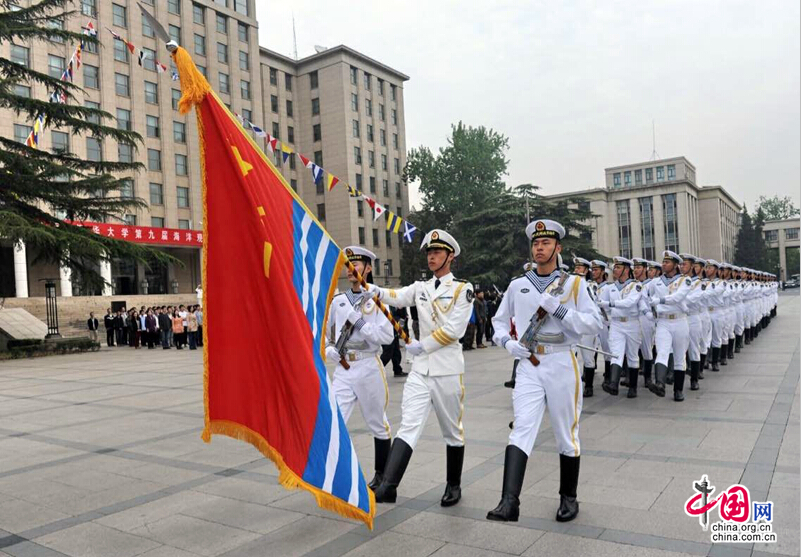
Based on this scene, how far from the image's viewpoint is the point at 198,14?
52.6 meters

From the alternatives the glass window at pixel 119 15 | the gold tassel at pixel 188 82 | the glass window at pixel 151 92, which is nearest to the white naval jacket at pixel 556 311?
the gold tassel at pixel 188 82

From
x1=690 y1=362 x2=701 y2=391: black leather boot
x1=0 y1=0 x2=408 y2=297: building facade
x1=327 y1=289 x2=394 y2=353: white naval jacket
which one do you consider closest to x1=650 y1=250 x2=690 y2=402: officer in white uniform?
x1=690 y1=362 x2=701 y2=391: black leather boot

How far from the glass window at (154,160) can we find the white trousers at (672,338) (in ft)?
147

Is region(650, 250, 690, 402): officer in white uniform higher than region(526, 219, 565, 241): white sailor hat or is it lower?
lower

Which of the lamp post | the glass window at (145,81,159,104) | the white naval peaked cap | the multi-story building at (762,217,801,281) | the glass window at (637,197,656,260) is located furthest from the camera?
the multi-story building at (762,217,801,281)

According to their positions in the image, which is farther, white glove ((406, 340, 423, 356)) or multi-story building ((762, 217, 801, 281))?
multi-story building ((762, 217, 801, 281))

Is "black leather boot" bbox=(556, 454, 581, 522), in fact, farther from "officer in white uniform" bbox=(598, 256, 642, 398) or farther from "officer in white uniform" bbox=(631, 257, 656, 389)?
"officer in white uniform" bbox=(631, 257, 656, 389)

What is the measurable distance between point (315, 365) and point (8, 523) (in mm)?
2901

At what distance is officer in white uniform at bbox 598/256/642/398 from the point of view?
388 inches

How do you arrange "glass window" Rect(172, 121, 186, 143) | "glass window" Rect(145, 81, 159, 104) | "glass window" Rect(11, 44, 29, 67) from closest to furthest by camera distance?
"glass window" Rect(11, 44, 29, 67), "glass window" Rect(145, 81, 159, 104), "glass window" Rect(172, 121, 186, 143)

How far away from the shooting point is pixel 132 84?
4684 centimetres

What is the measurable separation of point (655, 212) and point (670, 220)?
209cm

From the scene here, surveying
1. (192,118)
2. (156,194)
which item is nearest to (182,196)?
(156,194)

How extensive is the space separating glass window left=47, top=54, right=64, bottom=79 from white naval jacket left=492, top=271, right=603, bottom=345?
44.1 m
